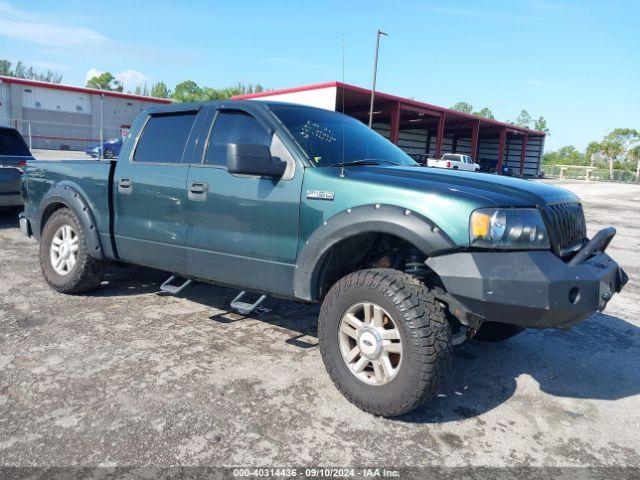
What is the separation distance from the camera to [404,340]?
2826 millimetres

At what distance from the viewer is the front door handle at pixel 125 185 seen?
439cm

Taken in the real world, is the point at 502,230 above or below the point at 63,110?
below

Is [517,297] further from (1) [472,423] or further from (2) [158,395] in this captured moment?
(2) [158,395]

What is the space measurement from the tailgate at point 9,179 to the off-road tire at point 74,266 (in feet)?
11.9

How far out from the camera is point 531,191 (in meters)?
3.10

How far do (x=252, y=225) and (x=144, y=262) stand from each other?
1361 mm

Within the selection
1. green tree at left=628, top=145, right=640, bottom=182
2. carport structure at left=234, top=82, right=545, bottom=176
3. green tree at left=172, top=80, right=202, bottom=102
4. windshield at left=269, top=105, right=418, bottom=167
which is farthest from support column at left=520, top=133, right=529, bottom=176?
green tree at left=172, top=80, right=202, bottom=102

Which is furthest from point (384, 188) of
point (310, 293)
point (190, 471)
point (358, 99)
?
point (358, 99)

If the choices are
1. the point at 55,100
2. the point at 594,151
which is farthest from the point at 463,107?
the point at 55,100

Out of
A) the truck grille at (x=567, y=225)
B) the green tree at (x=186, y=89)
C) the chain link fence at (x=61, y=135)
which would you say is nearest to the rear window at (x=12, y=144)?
the truck grille at (x=567, y=225)

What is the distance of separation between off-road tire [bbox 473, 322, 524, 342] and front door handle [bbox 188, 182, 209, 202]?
2370mm

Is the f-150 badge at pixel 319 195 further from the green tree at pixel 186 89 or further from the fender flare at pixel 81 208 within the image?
the green tree at pixel 186 89

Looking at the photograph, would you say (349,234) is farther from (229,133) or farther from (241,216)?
(229,133)

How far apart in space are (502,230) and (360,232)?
79 cm
